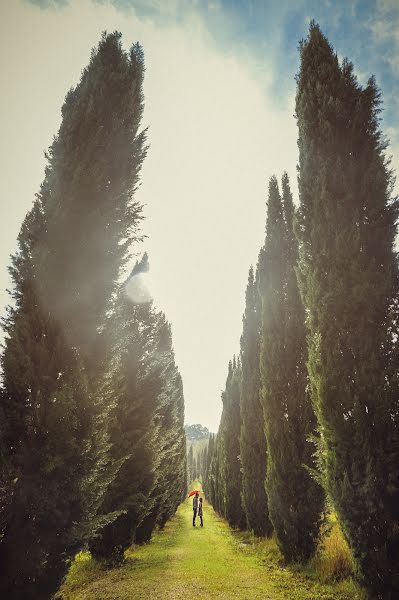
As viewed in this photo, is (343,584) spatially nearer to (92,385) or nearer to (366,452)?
(366,452)

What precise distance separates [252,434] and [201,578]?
25.2 ft

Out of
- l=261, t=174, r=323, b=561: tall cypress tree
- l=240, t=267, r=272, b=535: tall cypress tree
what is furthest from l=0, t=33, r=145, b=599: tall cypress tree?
l=240, t=267, r=272, b=535: tall cypress tree

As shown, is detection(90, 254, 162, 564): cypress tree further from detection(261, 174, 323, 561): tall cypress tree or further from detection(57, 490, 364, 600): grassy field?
detection(261, 174, 323, 561): tall cypress tree

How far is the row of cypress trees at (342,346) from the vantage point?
4.95 m

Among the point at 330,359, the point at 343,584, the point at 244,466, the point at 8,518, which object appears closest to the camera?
the point at 8,518

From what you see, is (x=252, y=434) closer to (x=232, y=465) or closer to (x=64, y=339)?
(x=232, y=465)

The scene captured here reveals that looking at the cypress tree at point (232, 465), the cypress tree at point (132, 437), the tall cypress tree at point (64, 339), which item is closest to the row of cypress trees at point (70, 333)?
the tall cypress tree at point (64, 339)

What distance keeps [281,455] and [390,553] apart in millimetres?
4819

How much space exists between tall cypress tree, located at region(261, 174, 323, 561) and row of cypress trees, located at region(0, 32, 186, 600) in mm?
5659

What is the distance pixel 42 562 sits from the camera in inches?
154

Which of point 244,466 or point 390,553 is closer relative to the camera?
point 390,553

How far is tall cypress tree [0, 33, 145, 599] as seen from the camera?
404cm

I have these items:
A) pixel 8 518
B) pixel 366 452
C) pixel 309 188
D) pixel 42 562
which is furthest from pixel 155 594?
pixel 309 188

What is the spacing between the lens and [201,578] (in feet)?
24.4
